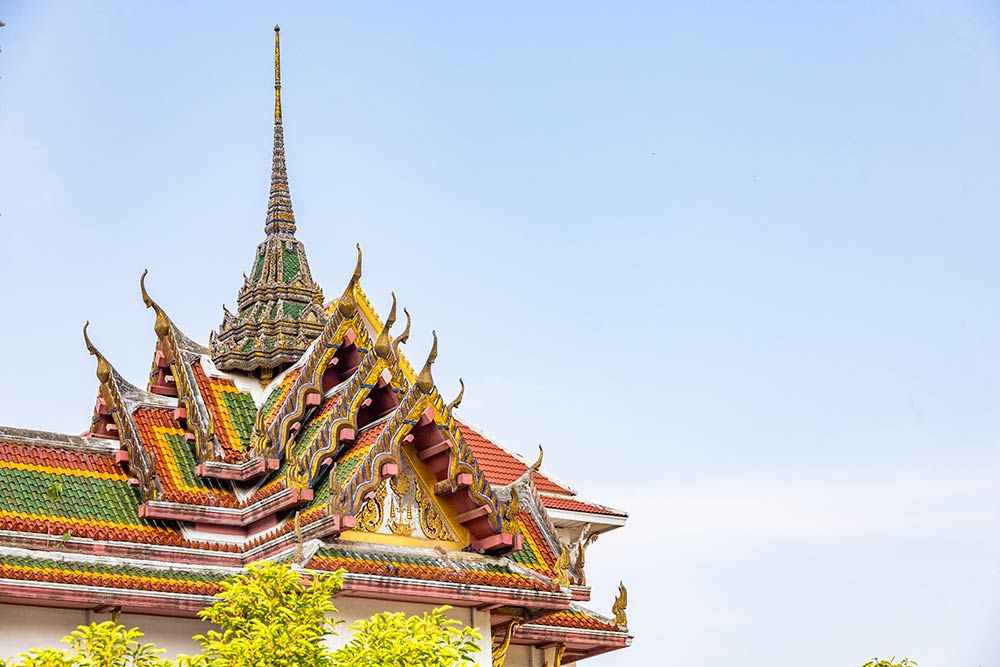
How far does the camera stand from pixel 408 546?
701 inches

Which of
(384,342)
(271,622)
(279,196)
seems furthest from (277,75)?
(271,622)

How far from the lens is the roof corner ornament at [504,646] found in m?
18.5

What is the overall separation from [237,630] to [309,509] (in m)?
3.76

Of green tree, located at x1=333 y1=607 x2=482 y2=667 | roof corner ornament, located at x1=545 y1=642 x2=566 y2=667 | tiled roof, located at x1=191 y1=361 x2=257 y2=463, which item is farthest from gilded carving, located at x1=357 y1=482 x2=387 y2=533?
roof corner ornament, located at x1=545 y1=642 x2=566 y2=667

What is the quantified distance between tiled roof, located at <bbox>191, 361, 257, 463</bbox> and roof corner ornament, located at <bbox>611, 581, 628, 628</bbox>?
550cm

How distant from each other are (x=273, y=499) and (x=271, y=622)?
12.8 feet

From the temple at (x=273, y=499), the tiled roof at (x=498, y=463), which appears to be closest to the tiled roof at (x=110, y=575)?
the temple at (x=273, y=499)

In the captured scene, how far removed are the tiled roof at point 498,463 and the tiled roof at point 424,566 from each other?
12.6 feet

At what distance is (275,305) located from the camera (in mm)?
20734

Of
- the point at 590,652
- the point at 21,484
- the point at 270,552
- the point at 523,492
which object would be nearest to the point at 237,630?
the point at 270,552

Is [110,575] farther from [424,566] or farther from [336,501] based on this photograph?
[424,566]

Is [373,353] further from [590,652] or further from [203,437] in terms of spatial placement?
[590,652]

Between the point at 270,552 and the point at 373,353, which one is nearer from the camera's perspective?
the point at 270,552

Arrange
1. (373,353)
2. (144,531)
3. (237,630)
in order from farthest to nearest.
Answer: (373,353), (144,531), (237,630)
